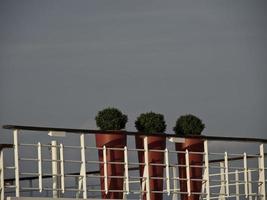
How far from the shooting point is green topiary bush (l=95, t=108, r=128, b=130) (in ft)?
65.8

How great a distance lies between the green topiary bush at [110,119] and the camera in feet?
65.8

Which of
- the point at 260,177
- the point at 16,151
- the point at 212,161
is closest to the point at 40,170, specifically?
the point at 16,151

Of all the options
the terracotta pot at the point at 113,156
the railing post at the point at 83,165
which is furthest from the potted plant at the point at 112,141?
the railing post at the point at 83,165

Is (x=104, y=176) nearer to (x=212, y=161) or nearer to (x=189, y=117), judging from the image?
(x=189, y=117)

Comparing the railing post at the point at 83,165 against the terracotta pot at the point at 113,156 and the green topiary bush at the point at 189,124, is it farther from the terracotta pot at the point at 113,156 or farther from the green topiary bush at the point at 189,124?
the green topiary bush at the point at 189,124

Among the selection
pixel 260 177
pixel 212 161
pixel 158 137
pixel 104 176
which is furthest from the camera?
pixel 212 161

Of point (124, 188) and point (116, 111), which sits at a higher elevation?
point (116, 111)

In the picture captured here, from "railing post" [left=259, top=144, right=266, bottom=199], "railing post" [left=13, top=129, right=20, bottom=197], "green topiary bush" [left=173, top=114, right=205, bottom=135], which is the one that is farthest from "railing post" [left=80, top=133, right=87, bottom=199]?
"railing post" [left=259, top=144, right=266, bottom=199]

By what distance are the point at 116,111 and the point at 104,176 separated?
143 cm

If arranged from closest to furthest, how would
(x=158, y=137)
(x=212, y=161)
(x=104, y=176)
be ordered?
(x=104, y=176), (x=158, y=137), (x=212, y=161)

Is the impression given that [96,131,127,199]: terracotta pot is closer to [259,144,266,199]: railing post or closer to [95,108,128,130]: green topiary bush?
[95,108,128,130]: green topiary bush

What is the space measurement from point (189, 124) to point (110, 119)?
1984 mm

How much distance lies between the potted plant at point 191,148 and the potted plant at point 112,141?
5.07 feet

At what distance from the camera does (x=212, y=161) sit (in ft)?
80.9
